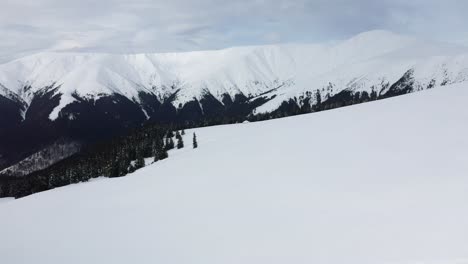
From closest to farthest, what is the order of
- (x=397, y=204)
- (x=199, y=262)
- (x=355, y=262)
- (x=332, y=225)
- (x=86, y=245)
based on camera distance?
(x=355, y=262), (x=199, y=262), (x=332, y=225), (x=397, y=204), (x=86, y=245)

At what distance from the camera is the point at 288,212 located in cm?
2522

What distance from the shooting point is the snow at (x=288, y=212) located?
19172 millimetres

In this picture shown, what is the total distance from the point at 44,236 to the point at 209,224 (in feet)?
45.6

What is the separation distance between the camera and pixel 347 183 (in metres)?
29.8

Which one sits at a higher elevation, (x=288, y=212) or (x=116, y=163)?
(x=288, y=212)

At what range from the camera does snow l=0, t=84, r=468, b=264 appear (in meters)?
19.2

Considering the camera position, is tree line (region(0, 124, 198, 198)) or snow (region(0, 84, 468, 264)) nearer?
snow (region(0, 84, 468, 264))

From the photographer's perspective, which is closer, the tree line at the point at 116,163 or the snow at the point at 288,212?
the snow at the point at 288,212

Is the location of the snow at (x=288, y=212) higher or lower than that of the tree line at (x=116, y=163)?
higher

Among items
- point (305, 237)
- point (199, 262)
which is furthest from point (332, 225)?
point (199, 262)

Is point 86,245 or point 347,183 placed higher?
point 347,183

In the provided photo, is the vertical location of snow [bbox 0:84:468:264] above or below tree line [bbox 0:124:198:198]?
above

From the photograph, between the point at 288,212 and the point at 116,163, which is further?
the point at 116,163

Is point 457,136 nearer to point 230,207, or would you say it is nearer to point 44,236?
point 230,207
